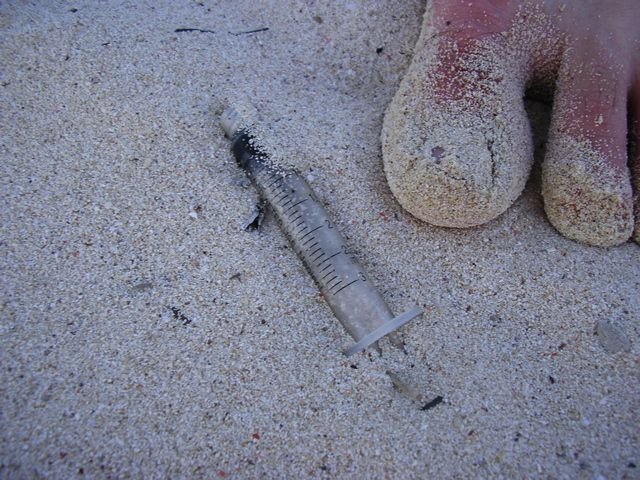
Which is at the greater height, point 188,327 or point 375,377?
point 188,327

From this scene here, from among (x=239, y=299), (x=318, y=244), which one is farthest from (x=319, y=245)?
(x=239, y=299)

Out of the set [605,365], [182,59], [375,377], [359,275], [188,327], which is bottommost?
[605,365]

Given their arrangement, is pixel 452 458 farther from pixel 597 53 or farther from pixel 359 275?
pixel 597 53

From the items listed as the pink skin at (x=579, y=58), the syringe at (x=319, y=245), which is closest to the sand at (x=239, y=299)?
the syringe at (x=319, y=245)

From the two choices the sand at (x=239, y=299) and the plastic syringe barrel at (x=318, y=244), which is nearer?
the sand at (x=239, y=299)

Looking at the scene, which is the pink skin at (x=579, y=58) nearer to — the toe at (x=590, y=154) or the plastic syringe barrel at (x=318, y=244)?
the toe at (x=590, y=154)

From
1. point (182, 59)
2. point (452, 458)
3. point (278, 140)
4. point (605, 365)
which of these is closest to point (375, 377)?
point (452, 458)

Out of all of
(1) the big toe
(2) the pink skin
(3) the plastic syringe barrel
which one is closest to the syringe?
(3) the plastic syringe barrel

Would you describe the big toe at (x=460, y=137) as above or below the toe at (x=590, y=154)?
above
